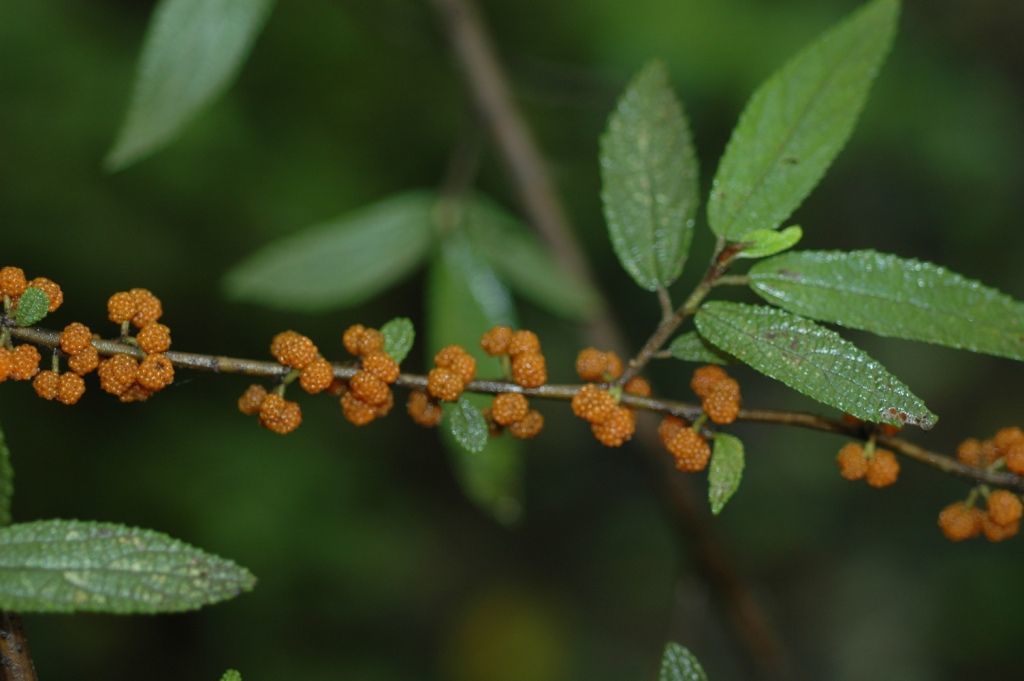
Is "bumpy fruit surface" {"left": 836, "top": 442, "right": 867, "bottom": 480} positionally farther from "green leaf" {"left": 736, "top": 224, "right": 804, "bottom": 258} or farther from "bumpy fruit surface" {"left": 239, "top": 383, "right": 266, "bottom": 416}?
"bumpy fruit surface" {"left": 239, "top": 383, "right": 266, "bottom": 416}

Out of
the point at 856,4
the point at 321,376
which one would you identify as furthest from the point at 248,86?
the point at 321,376

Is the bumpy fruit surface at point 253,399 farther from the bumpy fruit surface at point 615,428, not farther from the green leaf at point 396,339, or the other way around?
the bumpy fruit surface at point 615,428

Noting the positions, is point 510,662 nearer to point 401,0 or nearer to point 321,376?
point 401,0

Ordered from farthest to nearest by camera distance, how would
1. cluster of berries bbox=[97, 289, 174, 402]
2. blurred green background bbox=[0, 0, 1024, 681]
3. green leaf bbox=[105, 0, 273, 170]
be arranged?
blurred green background bbox=[0, 0, 1024, 681] < green leaf bbox=[105, 0, 273, 170] < cluster of berries bbox=[97, 289, 174, 402]

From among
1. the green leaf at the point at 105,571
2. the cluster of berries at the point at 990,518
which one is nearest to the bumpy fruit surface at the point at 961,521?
the cluster of berries at the point at 990,518

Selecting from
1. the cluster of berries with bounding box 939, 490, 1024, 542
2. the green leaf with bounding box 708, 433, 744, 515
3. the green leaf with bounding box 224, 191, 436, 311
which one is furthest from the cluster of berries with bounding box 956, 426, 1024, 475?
the green leaf with bounding box 224, 191, 436, 311

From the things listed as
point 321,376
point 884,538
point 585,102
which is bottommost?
point 321,376
